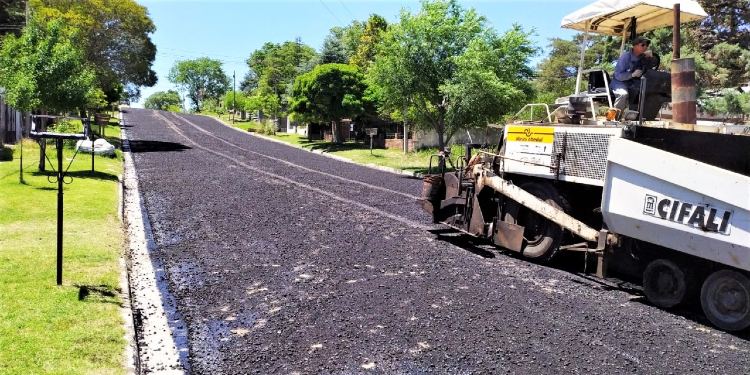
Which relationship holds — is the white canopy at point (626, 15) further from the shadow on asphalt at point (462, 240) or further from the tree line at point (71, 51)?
the tree line at point (71, 51)

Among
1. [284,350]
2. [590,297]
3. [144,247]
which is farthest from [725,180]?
[144,247]

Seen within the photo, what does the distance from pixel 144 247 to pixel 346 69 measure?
95.3 feet

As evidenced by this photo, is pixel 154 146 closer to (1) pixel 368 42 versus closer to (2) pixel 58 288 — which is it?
(1) pixel 368 42

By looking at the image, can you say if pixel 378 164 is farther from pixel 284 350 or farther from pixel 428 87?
pixel 284 350

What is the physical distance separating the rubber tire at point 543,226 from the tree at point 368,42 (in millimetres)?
39903

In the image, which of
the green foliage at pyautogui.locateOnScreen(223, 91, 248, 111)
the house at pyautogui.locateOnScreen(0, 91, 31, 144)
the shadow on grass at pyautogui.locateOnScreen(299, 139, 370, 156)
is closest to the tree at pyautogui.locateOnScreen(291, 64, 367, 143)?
the shadow on grass at pyautogui.locateOnScreen(299, 139, 370, 156)

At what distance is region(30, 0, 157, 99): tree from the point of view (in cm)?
2847

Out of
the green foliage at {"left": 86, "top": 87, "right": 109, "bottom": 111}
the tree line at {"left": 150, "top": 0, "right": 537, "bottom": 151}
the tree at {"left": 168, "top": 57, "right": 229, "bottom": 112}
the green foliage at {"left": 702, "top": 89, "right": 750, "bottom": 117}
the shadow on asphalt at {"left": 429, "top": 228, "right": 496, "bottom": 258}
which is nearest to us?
the shadow on asphalt at {"left": 429, "top": 228, "right": 496, "bottom": 258}

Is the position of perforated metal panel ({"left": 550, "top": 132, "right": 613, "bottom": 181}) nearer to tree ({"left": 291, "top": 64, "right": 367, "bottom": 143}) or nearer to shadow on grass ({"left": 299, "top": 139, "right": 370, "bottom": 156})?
shadow on grass ({"left": 299, "top": 139, "right": 370, "bottom": 156})

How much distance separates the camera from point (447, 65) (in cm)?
2302

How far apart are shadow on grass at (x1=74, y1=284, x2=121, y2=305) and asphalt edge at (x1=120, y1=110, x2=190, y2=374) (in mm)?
187

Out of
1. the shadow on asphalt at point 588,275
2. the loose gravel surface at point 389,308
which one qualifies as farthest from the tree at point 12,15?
the shadow on asphalt at point 588,275

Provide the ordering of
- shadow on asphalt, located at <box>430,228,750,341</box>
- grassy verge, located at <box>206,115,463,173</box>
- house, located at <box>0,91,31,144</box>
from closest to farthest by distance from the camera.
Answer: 1. shadow on asphalt, located at <box>430,228,750,341</box>
2. house, located at <box>0,91,31,144</box>
3. grassy verge, located at <box>206,115,463,173</box>

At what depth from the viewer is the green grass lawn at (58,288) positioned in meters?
4.76
